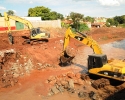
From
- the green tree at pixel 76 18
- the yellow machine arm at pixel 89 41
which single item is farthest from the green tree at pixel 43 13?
the yellow machine arm at pixel 89 41

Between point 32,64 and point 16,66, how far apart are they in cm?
170

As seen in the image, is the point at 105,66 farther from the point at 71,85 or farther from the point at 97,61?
the point at 71,85

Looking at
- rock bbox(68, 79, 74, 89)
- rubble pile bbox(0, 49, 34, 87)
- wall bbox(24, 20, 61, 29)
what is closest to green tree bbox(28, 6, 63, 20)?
wall bbox(24, 20, 61, 29)

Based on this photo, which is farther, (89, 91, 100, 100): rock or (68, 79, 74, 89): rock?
(68, 79, 74, 89): rock

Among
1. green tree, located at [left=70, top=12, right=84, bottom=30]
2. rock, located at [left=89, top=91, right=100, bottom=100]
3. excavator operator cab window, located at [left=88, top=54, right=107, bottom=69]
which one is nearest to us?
rock, located at [left=89, top=91, right=100, bottom=100]

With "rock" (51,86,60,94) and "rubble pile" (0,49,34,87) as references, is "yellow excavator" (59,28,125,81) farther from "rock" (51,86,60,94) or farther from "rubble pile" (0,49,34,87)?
"rubble pile" (0,49,34,87)

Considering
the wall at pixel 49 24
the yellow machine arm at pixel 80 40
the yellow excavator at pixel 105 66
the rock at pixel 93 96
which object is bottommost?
the rock at pixel 93 96

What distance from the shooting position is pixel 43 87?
12078mm

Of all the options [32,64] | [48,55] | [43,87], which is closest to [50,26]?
[48,55]

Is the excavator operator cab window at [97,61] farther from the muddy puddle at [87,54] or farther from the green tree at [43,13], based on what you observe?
the green tree at [43,13]

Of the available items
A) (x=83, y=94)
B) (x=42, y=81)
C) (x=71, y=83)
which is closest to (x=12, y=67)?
(x=42, y=81)

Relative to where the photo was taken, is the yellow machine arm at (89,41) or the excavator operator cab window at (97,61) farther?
the yellow machine arm at (89,41)

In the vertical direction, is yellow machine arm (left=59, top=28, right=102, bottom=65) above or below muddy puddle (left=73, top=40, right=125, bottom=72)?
above

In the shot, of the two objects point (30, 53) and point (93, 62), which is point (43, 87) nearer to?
point (93, 62)
